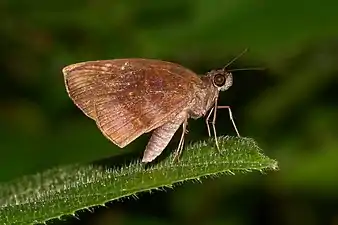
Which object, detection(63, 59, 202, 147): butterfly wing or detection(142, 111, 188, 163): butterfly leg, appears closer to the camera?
detection(142, 111, 188, 163): butterfly leg

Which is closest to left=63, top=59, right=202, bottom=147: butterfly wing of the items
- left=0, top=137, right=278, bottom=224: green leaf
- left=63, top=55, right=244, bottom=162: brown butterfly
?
left=63, top=55, right=244, bottom=162: brown butterfly

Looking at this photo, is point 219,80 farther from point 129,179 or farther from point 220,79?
point 129,179

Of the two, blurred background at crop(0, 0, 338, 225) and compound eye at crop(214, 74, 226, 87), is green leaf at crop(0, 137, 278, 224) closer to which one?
compound eye at crop(214, 74, 226, 87)

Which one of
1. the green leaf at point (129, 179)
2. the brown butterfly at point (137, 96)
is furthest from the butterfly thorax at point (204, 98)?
the green leaf at point (129, 179)

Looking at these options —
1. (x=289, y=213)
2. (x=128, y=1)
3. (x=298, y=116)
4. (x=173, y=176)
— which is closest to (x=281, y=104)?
(x=298, y=116)

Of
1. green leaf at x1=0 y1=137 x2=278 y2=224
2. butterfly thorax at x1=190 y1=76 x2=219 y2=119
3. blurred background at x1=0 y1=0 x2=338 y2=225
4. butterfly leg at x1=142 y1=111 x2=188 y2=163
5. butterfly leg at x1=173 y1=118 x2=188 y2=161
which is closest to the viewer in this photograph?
green leaf at x1=0 y1=137 x2=278 y2=224

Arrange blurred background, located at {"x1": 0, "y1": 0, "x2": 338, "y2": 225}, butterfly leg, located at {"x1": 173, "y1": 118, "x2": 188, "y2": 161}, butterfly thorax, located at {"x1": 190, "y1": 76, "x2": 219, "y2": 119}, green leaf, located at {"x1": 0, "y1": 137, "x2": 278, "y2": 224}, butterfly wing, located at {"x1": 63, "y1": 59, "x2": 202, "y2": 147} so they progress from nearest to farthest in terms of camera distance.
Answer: green leaf, located at {"x1": 0, "y1": 137, "x2": 278, "y2": 224} → butterfly leg, located at {"x1": 173, "y1": 118, "x2": 188, "y2": 161} → butterfly wing, located at {"x1": 63, "y1": 59, "x2": 202, "y2": 147} → butterfly thorax, located at {"x1": 190, "y1": 76, "x2": 219, "y2": 119} → blurred background, located at {"x1": 0, "y1": 0, "x2": 338, "y2": 225}

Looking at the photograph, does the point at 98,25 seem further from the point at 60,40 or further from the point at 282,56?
the point at 282,56

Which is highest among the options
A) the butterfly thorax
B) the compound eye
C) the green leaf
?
the compound eye
